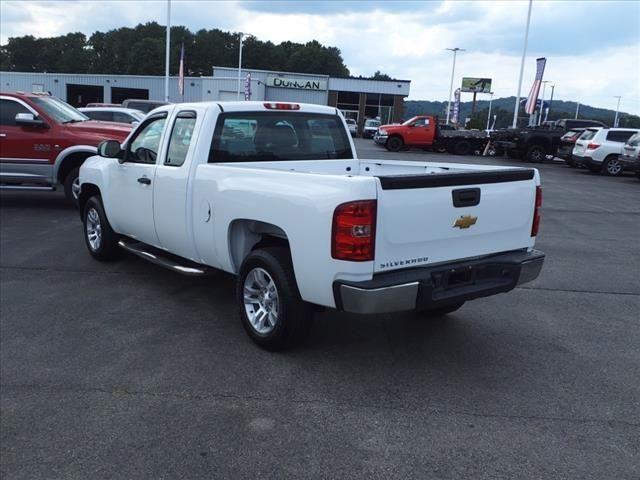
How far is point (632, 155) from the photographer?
62.1ft

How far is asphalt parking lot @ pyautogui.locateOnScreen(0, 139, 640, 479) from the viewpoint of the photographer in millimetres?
3117

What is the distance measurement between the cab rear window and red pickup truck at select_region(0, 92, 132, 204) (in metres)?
5.56

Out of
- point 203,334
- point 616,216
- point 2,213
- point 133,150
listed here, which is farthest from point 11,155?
point 616,216

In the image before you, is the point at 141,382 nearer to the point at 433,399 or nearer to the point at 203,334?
the point at 203,334

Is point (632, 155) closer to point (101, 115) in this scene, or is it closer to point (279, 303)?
point (101, 115)

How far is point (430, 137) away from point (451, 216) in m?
27.5

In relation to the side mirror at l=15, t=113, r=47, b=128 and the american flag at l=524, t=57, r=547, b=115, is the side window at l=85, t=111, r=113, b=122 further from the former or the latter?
the american flag at l=524, t=57, r=547, b=115

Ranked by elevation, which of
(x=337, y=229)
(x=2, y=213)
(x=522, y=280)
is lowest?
(x=2, y=213)

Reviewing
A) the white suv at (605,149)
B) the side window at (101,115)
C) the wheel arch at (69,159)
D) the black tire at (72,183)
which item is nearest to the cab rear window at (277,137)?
the wheel arch at (69,159)

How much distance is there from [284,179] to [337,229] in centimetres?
68

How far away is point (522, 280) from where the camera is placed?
173 inches

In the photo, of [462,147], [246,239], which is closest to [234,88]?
[462,147]

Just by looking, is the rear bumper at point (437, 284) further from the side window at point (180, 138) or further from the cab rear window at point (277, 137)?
the side window at point (180, 138)

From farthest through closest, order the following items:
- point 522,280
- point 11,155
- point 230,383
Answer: point 11,155 < point 522,280 < point 230,383
